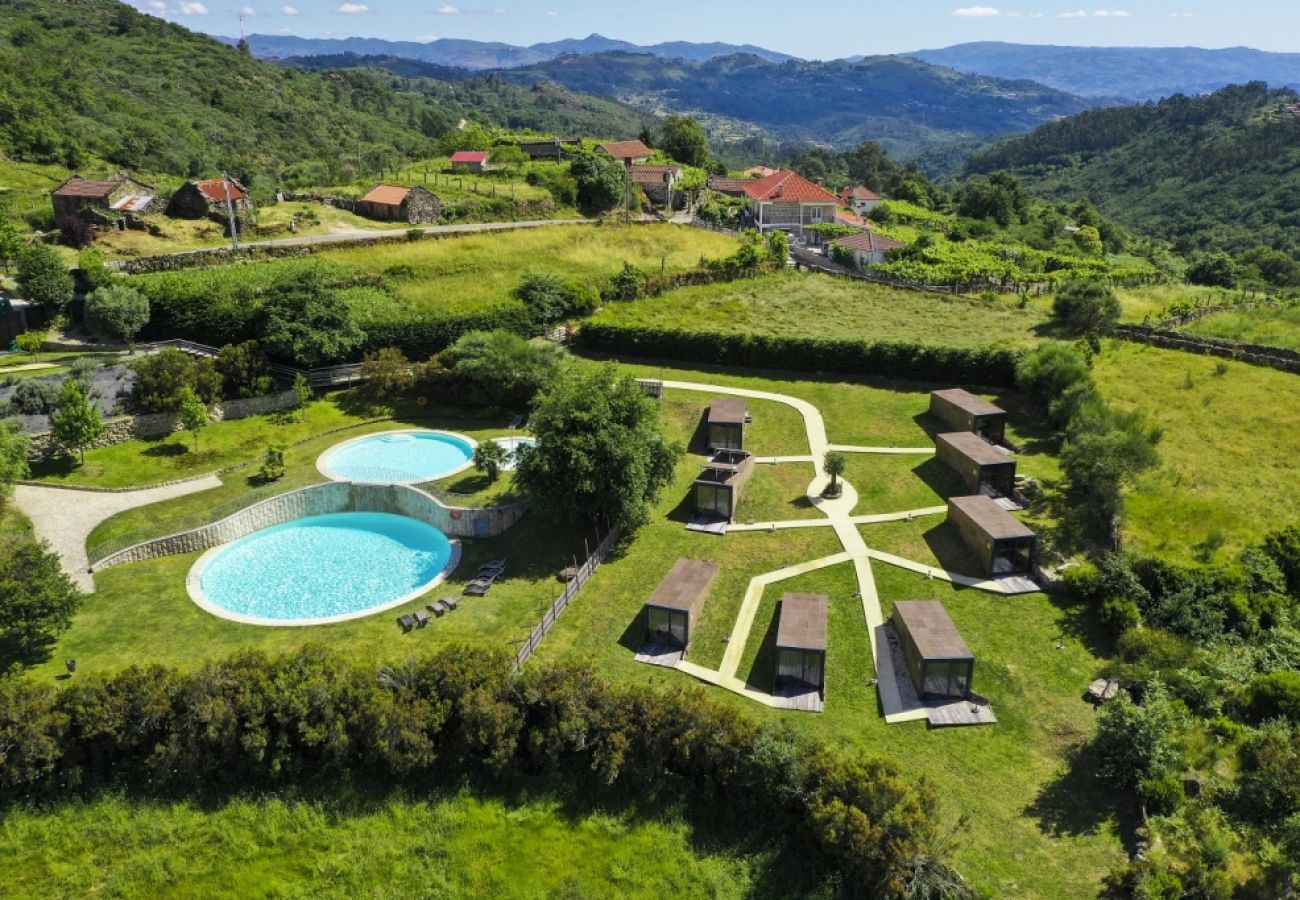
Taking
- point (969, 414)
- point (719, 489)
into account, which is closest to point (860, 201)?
point (969, 414)

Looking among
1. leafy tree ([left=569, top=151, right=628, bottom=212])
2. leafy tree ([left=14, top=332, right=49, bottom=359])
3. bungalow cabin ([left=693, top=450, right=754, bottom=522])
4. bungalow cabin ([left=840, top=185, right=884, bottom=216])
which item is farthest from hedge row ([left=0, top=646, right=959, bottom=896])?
bungalow cabin ([left=840, top=185, right=884, bottom=216])

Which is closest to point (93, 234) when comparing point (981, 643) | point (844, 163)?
point (981, 643)

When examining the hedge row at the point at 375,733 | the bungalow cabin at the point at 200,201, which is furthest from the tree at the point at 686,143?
the hedge row at the point at 375,733

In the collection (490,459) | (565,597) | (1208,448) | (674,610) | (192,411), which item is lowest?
(565,597)

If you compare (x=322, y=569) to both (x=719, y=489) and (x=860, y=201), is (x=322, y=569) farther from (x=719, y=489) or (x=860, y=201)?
(x=860, y=201)

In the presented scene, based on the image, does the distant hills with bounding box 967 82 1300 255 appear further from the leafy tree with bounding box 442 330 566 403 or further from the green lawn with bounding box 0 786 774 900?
the green lawn with bounding box 0 786 774 900

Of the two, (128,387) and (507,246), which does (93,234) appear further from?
(507,246)

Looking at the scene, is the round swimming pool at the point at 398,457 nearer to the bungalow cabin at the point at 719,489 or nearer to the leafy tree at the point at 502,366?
the leafy tree at the point at 502,366
